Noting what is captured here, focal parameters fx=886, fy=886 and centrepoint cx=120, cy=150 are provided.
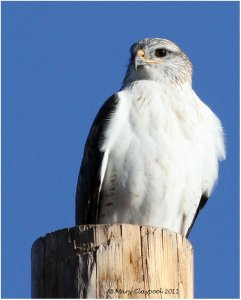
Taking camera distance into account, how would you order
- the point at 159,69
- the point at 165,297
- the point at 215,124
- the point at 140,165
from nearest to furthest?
the point at 165,297 → the point at 140,165 → the point at 215,124 → the point at 159,69

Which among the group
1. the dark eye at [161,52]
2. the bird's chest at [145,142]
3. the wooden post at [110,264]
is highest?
the dark eye at [161,52]

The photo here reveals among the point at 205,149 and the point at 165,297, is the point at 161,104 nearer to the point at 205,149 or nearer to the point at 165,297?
the point at 205,149

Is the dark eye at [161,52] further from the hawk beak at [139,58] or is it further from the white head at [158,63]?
the hawk beak at [139,58]

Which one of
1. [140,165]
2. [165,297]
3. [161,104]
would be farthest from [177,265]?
[161,104]

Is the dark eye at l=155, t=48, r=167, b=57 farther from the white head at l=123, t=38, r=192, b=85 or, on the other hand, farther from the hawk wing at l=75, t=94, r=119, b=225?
the hawk wing at l=75, t=94, r=119, b=225

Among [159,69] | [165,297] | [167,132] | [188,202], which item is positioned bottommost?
[165,297]

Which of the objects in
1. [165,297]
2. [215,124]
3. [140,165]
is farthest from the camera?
[215,124]

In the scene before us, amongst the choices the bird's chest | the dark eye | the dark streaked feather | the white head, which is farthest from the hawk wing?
the dark eye

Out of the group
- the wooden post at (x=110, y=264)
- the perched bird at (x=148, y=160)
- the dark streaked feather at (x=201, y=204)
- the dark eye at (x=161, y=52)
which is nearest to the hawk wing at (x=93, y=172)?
the perched bird at (x=148, y=160)
